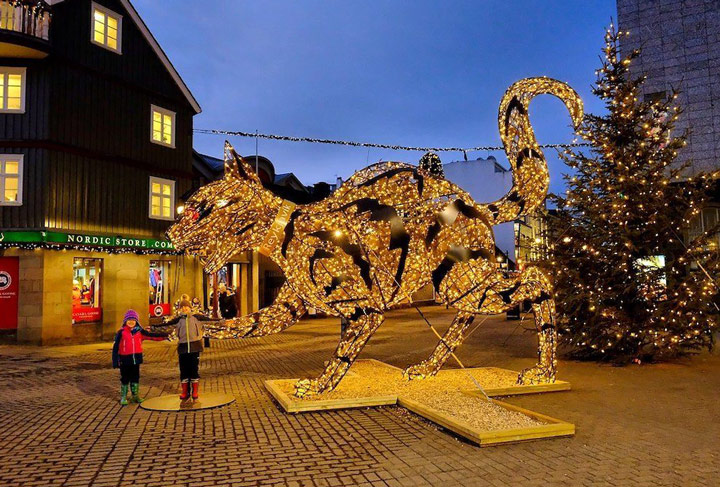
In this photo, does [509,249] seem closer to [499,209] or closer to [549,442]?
[499,209]

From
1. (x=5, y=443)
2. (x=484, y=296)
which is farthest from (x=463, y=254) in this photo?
(x=5, y=443)

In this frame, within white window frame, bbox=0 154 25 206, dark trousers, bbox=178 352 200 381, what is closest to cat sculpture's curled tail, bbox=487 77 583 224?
dark trousers, bbox=178 352 200 381

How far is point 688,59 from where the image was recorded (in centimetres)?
1719

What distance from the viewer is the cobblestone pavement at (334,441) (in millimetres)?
4336

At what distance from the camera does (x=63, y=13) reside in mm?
15039

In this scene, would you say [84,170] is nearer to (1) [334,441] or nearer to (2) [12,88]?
(2) [12,88]

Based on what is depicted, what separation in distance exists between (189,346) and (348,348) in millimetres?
2109

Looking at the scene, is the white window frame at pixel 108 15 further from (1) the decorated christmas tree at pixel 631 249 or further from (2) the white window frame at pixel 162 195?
(1) the decorated christmas tree at pixel 631 249

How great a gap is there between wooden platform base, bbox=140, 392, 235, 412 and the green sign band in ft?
28.6

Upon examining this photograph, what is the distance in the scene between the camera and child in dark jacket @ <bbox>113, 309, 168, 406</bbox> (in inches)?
279

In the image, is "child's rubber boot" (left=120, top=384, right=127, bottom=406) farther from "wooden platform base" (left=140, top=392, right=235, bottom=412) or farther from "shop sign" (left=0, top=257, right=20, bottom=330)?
"shop sign" (left=0, top=257, right=20, bottom=330)

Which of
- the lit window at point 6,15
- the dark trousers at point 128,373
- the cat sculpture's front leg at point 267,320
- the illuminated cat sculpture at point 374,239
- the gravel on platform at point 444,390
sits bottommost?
the gravel on platform at point 444,390

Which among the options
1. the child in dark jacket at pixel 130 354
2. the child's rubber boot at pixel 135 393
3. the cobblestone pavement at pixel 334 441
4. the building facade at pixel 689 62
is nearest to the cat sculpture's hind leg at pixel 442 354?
the cobblestone pavement at pixel 334 441

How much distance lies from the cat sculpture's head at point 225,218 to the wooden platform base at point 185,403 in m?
1.66
